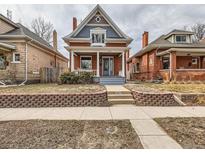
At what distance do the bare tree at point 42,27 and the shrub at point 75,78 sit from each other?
26.9m

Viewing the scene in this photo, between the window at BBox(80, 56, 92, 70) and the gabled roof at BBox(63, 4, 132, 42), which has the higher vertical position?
the gabled roof at BBox(63, 4, 132, 42)

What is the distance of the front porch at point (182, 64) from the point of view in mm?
16172

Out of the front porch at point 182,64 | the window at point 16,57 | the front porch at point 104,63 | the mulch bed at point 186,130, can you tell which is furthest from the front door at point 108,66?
the mulch bed at point 186,130

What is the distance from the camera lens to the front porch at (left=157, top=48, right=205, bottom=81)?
16172 millimetres

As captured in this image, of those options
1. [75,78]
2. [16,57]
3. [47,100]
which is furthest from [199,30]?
[47,100]

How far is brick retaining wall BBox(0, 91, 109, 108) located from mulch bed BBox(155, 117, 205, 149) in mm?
3420

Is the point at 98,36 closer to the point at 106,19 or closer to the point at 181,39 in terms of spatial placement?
the point at 106,19

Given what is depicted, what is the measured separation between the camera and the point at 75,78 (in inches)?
600

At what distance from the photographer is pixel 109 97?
27.9 feet

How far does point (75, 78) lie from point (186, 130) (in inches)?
473

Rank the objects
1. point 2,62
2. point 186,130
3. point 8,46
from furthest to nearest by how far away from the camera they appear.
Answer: point 2,62 → point 8,46 → point 186,130

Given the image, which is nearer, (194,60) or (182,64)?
(182,64)

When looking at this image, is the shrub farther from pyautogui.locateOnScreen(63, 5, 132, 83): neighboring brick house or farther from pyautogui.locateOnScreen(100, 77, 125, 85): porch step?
pyautogui.locateOnScreen(63, 5, 132, 83): neighboring brick house

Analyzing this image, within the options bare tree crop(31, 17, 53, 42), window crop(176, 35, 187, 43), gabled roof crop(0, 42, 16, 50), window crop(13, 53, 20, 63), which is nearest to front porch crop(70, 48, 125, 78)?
window crop(13, 53, 20, 63)
